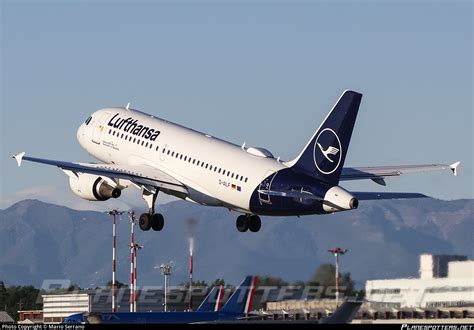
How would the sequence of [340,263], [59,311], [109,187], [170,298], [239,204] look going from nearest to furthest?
[340,263], [239,204], [109,187], [59,311], [170,298]

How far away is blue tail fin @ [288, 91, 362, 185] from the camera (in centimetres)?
8800

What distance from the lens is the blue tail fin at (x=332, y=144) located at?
289 ft

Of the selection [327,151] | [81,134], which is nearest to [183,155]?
[327,151]

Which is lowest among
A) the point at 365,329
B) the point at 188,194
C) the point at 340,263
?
the point at 365,329

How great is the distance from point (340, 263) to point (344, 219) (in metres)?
18.3

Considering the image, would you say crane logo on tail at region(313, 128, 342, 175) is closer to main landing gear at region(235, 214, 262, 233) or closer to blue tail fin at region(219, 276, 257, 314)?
blue tail fin at region(219, 276, 257, 314)

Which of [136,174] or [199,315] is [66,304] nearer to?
[136,174]

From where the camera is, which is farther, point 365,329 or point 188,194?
point 188,194

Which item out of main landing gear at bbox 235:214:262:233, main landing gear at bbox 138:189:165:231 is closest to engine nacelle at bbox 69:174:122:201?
main landing gear at bbox 138:189:165:231

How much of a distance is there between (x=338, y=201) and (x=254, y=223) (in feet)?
45.4

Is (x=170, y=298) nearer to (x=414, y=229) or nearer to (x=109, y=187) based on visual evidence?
(x=109, y=187)

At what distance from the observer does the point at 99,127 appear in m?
105

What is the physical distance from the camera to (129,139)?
101 meters

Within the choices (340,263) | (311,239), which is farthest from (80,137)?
(340,263)
